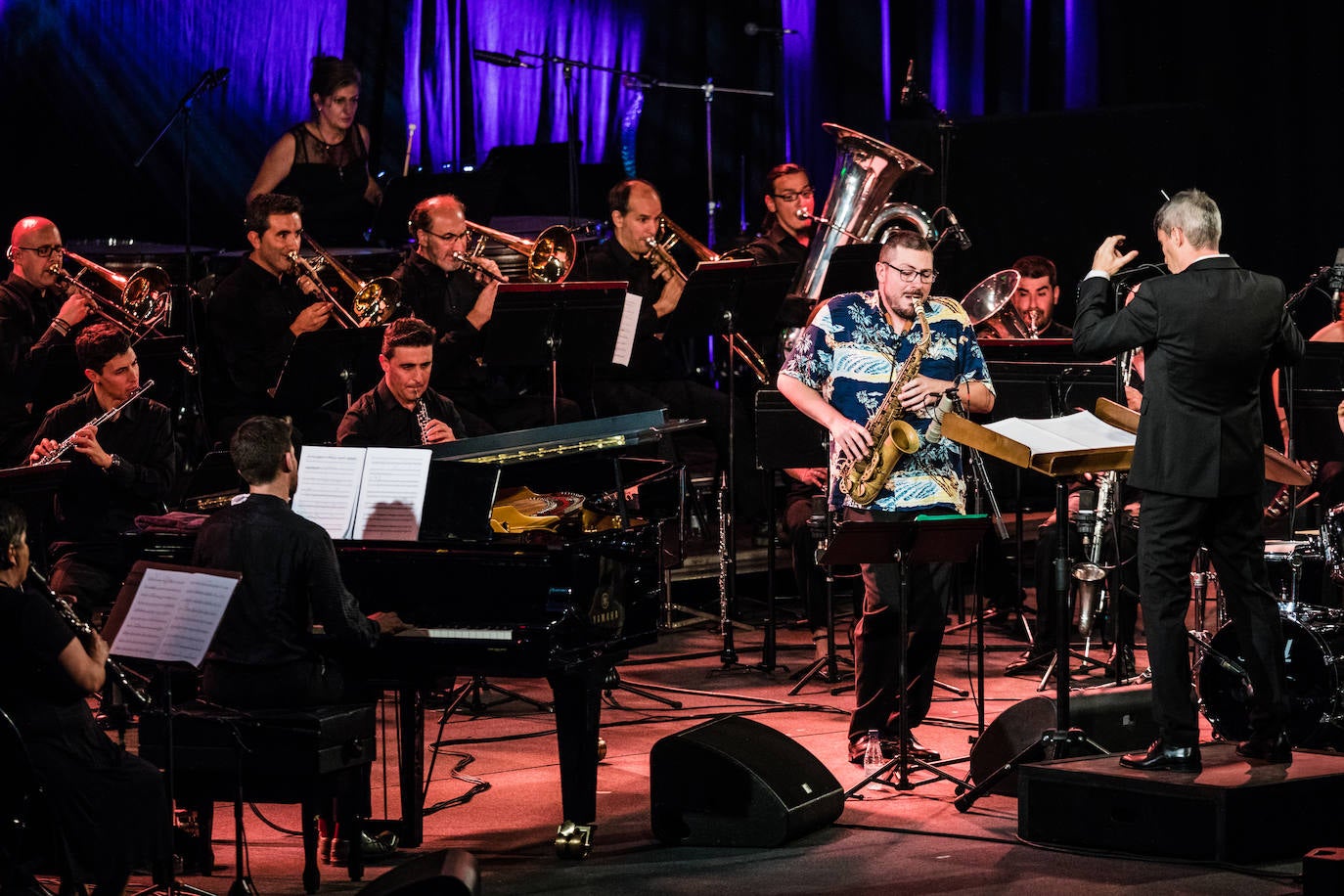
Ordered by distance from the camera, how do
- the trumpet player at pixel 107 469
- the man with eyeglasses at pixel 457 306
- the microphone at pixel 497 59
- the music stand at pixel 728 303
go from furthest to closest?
the microphone at pixel 497 59, the man with eyeglasses at pixel 457 306, the music stand at pixel 728 303, the trumpet player at pixel 107 469

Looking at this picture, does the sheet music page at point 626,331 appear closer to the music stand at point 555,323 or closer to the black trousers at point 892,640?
the music stand at point 555,323

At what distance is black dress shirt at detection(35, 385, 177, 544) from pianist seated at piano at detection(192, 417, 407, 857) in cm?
260

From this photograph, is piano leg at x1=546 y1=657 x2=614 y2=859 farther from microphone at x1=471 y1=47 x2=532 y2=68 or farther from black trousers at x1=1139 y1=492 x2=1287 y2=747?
microphone at x1=471 y1=47 x2=532 y2=68

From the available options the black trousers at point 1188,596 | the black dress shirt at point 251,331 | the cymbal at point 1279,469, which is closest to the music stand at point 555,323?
the black dress shirt at point 251,331

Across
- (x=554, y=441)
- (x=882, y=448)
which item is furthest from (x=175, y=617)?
(x=882, y=448)

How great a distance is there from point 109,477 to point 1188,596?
475 centimetres

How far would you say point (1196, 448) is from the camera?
17.1 ft

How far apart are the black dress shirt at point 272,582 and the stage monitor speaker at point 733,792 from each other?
1143 mm

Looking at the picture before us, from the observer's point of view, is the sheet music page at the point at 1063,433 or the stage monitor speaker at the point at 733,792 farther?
the stage monitor speaker at the point at 733,792

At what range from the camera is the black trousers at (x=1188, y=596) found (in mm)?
5273

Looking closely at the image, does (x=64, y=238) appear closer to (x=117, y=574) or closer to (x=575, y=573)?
(x=117, y=574)

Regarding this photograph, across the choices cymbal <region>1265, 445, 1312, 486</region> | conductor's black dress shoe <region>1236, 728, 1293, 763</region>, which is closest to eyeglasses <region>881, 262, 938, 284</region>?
cymbal <region>1265, 445, 1312, 486</region>

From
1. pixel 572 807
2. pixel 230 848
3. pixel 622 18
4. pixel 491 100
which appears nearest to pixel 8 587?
pixel 230 848

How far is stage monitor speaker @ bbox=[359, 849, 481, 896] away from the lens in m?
3.56
